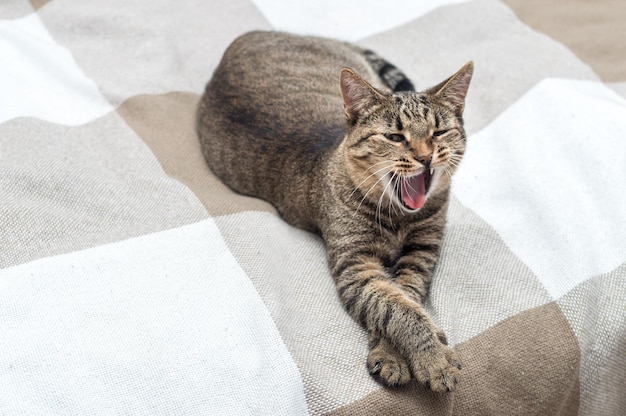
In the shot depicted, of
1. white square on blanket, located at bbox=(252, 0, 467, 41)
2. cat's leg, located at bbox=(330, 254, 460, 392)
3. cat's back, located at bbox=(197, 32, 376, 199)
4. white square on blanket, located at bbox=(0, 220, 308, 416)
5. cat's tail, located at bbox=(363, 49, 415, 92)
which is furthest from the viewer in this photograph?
white square on blanket, located at bbox=(252, 0, 467, 41)

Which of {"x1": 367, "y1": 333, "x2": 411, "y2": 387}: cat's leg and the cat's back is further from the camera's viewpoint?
the cat's back

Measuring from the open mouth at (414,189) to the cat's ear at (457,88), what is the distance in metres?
0.24

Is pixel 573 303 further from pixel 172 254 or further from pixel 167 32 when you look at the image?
pixel 167 32

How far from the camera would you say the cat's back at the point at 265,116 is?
2.09m

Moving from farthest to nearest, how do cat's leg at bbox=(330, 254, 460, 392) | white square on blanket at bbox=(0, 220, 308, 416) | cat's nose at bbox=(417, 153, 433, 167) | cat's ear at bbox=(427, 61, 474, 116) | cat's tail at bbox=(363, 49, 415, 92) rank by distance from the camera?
1. cat's tail at bbox=(363, 49, 415, 92)
2. cat's ear at bbox=(427, 61, 474, 116)
3. cat's nose at bbox=(417, 153, 433, 167)
4. cat's leg at bbox=(330, 254, 460, 392)
5. white square on blanket at bbox=(0, 220, 308, 416)

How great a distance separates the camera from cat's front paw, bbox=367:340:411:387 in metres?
1.50

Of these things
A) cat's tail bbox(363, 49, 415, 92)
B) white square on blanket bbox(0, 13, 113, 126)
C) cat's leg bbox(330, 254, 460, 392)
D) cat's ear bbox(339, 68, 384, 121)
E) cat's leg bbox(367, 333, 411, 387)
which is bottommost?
cat's leg bbox(367, 333, 411, 387)

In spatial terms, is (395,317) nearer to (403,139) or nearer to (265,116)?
(403,139)

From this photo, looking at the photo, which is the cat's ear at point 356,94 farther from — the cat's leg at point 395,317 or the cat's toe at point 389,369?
the cat's toe at point 389,369

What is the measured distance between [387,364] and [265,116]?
974mm

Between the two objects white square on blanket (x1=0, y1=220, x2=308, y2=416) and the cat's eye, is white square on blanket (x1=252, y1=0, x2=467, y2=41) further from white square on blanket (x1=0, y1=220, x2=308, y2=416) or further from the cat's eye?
white square on blanket (x1=0, y1=220, x2=308, y2=416)

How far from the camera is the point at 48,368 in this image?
141cm

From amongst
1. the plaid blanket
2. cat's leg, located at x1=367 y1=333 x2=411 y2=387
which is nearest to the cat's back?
the plaid blanket

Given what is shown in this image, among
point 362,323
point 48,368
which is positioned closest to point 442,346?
point 362,323
